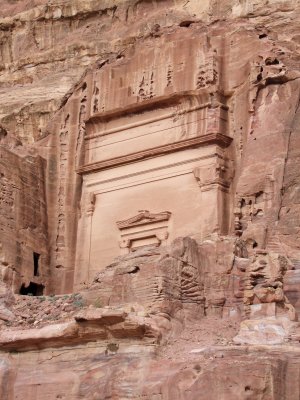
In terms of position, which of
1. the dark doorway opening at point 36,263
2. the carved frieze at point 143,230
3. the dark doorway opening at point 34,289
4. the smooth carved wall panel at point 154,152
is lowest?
the dark doorway opening at point 34,289

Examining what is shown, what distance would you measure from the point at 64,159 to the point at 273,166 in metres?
8.07

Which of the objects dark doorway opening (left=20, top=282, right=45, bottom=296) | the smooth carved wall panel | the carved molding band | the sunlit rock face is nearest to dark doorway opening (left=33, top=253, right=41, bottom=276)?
the sunlit rock face

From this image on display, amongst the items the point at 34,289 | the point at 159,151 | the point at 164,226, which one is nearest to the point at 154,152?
the point at 159,151

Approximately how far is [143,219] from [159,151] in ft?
6.46

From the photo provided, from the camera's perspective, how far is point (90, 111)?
104 ft

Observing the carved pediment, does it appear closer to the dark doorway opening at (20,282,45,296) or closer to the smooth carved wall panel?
the smooth carved wall panel

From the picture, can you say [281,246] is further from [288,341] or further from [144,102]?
[144,102]

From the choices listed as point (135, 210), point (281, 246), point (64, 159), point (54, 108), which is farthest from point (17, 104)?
point (281, 246)

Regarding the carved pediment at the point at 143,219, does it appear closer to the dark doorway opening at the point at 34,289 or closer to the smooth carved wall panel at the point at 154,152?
the smooth carved wall panel at the point at 154,152

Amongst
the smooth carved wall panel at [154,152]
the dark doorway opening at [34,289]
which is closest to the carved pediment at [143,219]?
the smooth carved wall panel at [154,152]

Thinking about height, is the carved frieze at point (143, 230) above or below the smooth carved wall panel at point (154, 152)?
below

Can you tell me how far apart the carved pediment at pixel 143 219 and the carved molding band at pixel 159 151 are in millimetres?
1678

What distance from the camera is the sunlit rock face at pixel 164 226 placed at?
20.8 m

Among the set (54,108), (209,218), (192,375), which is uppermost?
(54,108)
